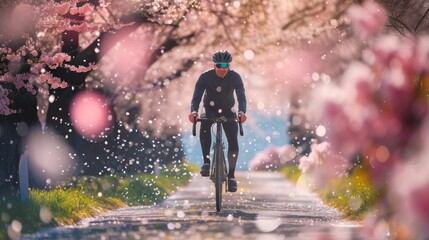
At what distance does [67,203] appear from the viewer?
16.5 m

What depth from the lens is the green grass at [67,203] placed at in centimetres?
1397

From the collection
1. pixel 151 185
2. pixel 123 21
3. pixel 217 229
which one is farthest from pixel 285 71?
pixel 217 229

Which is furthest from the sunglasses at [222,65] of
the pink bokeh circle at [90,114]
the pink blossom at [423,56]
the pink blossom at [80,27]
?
the pink blossom at [423,56]

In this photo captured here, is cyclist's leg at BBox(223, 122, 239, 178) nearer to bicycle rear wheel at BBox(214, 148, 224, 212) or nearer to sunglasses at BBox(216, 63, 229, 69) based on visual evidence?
bicycle rear wheel at BBox(214, 148, 224, 212)

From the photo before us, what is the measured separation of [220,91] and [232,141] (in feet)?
2.84

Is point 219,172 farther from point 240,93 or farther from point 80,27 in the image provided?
point 80,27

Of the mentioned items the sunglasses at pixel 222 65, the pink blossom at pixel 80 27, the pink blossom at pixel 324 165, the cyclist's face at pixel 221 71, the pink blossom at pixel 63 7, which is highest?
the pink blossom at pixel 80 27

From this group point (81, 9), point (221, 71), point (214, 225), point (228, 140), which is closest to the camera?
point (214, 225)

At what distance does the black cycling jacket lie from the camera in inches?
641

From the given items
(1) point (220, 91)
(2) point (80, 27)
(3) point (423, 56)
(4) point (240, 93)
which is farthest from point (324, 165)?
(3) point (423, 56)

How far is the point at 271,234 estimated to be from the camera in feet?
40.8

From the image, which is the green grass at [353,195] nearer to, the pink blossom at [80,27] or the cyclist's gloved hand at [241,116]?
the cyclist's gloved hand at [241,116]

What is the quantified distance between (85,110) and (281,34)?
5.94 m

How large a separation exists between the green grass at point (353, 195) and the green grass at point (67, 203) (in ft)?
14.3
